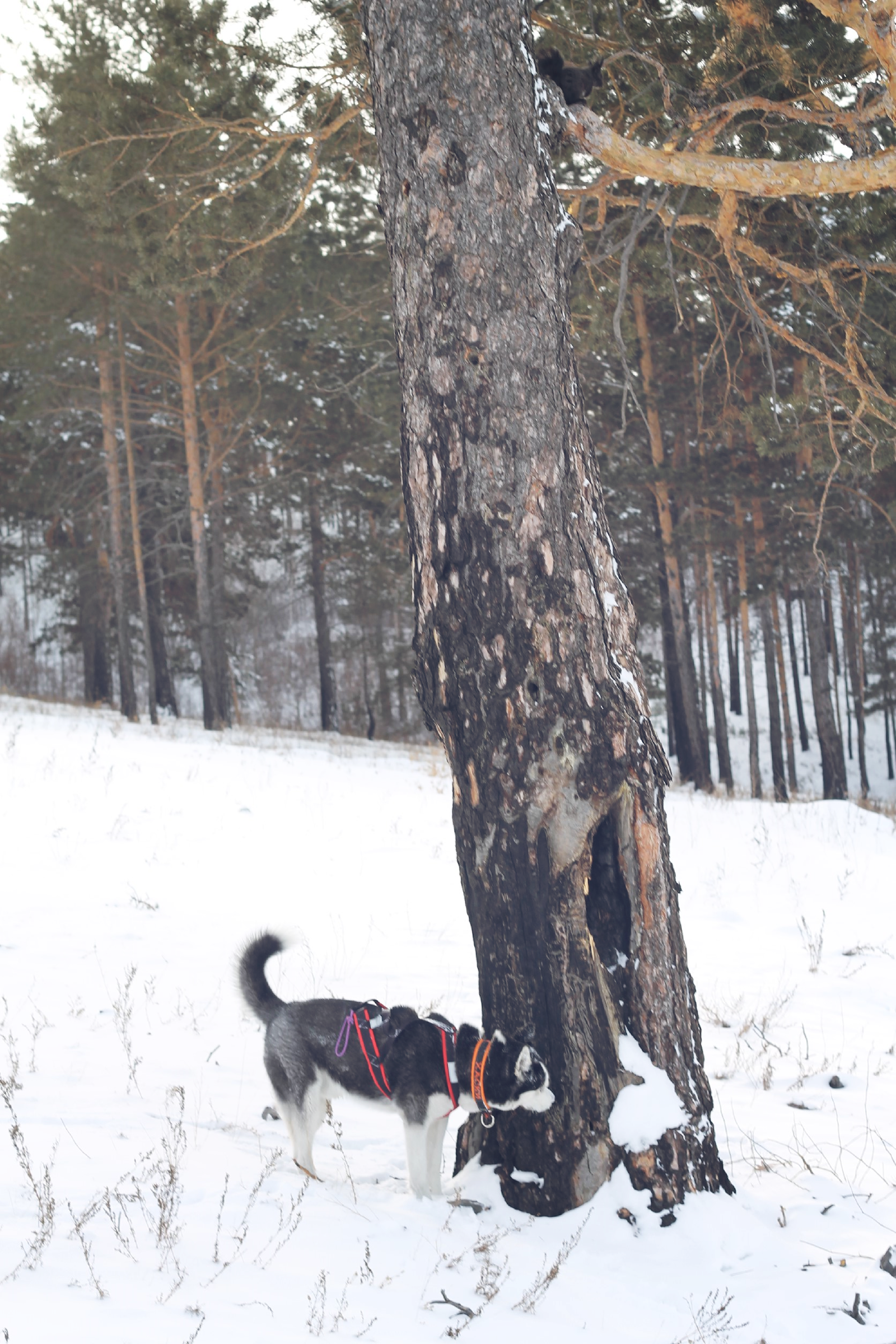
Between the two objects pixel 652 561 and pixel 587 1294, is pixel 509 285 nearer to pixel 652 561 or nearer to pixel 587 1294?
pixel 587 1294

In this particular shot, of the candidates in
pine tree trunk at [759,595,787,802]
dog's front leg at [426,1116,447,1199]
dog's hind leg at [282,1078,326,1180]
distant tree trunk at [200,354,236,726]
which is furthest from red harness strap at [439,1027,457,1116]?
pine tree trunk at [759,595,787,802]

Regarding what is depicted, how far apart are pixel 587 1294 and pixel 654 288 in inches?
264

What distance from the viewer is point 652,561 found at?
21109 mm

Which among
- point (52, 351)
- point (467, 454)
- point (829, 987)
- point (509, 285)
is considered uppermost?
point (52, 351)

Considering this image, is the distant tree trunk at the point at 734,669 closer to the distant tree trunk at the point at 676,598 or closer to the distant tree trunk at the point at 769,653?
the distant tree trunk at the point at 769,653

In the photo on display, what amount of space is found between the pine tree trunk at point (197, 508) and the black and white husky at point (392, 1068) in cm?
1538

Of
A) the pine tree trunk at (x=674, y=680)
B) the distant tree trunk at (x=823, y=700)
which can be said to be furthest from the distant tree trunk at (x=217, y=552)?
the distant tree trunk at (x=823, y=700)

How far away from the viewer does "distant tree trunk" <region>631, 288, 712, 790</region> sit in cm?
1766

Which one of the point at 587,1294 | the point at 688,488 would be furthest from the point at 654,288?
the point at 688,488

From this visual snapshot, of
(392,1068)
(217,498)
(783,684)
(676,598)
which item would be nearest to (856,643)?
(783,684)

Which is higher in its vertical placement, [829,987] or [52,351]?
[52,351]

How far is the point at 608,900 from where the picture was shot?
3334 mm

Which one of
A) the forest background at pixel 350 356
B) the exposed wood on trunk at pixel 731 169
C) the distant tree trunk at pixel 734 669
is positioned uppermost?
the forest background at pixel 350 356

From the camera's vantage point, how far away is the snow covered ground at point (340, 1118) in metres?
2.56
